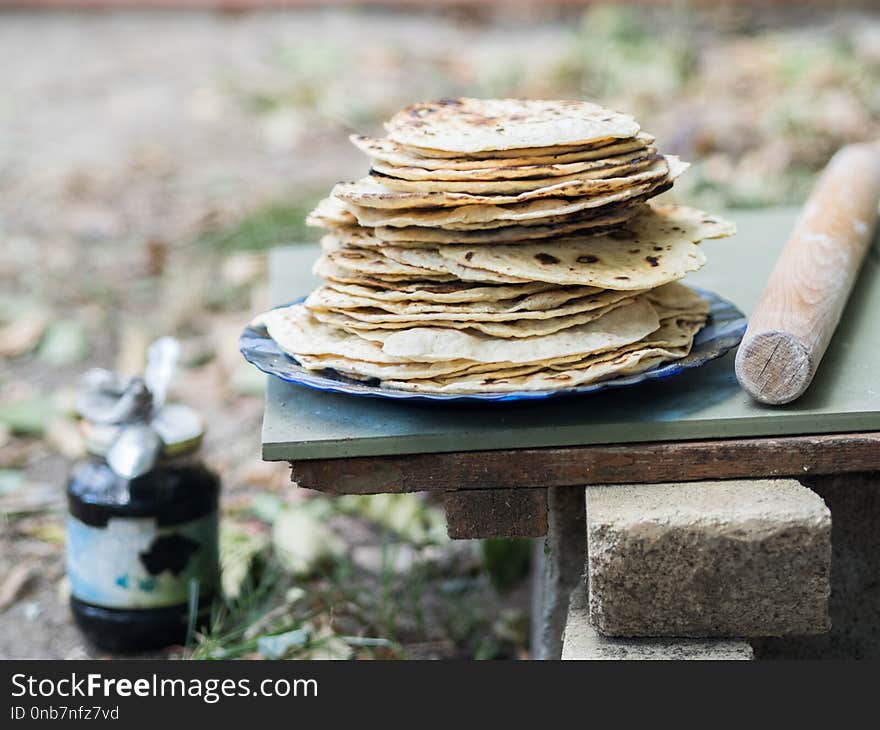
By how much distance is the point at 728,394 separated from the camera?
5.87 feet

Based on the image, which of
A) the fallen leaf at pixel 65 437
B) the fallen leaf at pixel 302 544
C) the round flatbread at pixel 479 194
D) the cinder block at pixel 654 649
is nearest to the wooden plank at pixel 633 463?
the cinder block at pixel 654 649

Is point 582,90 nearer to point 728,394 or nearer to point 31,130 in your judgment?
point 31,130

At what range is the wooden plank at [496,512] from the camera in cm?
173

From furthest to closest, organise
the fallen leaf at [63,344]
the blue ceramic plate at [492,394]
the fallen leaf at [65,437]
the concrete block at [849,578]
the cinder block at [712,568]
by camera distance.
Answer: the fallen leaf at [63,344]
the fallen leaf at [65,437]
the concrete block at [849,578]
the blue ceramic plate at [492,394]
the cinder block at [712,568]

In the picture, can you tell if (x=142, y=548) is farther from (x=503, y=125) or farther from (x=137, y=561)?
(x=503, y=125)

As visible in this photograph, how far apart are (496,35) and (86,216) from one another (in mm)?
3052

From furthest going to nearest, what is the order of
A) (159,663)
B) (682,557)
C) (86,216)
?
(86,216) < (159,663) < (682,557)

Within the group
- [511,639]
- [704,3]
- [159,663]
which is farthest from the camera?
[704,3]

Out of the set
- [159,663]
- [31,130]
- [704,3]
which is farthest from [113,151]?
[159,663]

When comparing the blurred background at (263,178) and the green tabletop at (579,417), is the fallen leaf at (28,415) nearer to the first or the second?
the blurred background at (263,178)

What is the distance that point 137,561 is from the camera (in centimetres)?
229

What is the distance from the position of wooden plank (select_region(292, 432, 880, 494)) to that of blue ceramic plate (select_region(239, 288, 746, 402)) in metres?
0.09

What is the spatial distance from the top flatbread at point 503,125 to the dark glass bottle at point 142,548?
805mm

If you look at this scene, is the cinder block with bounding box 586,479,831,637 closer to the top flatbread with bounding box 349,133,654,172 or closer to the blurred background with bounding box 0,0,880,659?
the top flatbread with bounding box 349,133,654,172
